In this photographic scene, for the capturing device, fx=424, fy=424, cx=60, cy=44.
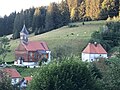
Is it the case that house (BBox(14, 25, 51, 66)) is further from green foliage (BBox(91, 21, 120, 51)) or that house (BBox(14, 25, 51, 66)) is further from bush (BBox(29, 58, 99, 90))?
bush (BBox(29, 58, 99, 90))

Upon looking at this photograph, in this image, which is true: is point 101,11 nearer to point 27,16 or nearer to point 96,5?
point 96,5

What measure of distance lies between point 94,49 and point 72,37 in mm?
13928

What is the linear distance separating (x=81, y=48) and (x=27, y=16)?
40768 mm

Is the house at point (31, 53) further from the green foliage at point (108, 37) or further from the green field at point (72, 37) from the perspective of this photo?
the green foliage at point (108, 37)

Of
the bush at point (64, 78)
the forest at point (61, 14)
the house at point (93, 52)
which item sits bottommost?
the house at point (93, 52)

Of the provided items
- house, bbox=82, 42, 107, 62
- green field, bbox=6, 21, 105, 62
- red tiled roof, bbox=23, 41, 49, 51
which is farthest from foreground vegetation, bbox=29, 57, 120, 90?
green field, bbox=6, 21, 105, 62

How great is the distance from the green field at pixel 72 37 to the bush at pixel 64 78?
3947 cm

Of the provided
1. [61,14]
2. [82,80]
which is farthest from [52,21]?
[82,80]

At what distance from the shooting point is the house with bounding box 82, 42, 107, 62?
68312 millimetres

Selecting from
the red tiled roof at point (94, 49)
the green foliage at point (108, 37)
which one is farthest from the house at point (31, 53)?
the green foliage at point (108, 37)

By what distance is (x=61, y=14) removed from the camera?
104m

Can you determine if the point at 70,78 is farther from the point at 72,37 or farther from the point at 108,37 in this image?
the point at 72,37

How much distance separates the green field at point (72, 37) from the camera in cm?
7568

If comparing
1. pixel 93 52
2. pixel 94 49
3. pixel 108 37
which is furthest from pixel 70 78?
pixel 108 37
